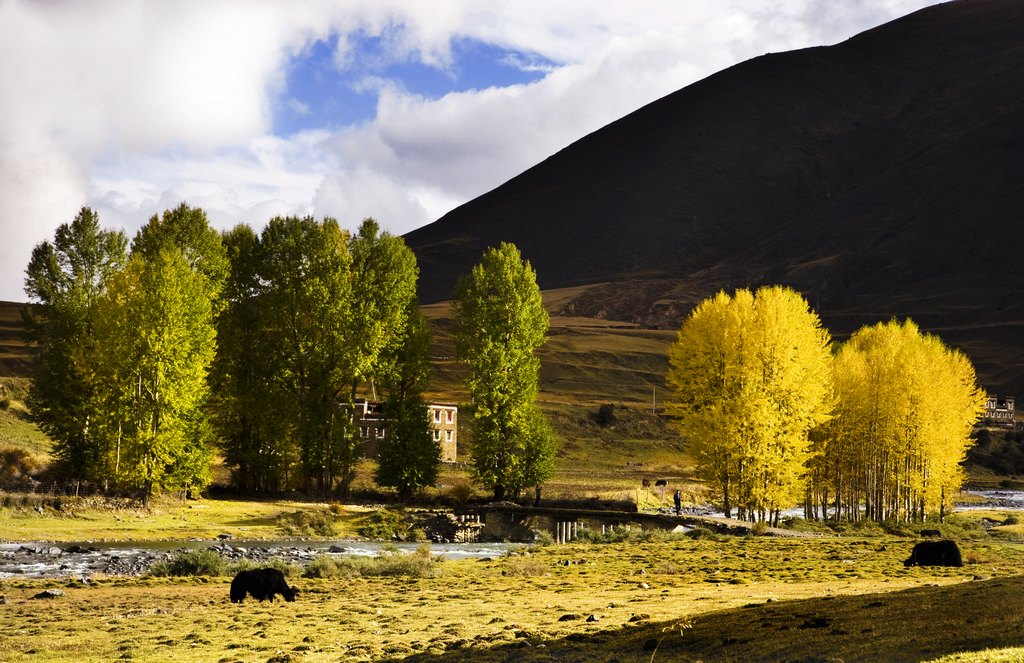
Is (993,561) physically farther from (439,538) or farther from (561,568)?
(439,538)

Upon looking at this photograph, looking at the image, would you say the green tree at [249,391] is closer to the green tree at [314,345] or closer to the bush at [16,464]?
the green tree at [314,345]

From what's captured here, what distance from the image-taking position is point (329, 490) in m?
78.2

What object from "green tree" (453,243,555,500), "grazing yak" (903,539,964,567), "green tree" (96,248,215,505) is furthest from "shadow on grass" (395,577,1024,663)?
"green tree" (453,243,555,500)

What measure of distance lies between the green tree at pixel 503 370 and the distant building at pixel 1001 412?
118 meters

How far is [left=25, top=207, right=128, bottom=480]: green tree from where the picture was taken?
68.7m

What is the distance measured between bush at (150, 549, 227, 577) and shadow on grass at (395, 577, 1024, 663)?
2107 cm

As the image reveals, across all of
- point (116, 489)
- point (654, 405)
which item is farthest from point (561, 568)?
point (654, 405)

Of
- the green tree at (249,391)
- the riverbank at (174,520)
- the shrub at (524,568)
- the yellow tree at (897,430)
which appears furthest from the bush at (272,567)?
the yellow tree at (897,430)

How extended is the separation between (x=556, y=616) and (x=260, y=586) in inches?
391

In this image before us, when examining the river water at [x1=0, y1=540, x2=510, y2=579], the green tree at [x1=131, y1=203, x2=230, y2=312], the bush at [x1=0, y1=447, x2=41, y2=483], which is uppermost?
the green tree at [x1=131, y1=203, x2=230, y2=312]

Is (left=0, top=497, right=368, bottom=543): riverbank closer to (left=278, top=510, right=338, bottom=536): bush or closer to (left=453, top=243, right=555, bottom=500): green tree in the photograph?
(left=278, top=510, right=338, bottom=536): bush

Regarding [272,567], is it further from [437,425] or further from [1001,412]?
[1001,412]

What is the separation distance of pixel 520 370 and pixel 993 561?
1581 inches

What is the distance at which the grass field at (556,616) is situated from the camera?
21.6 metres
